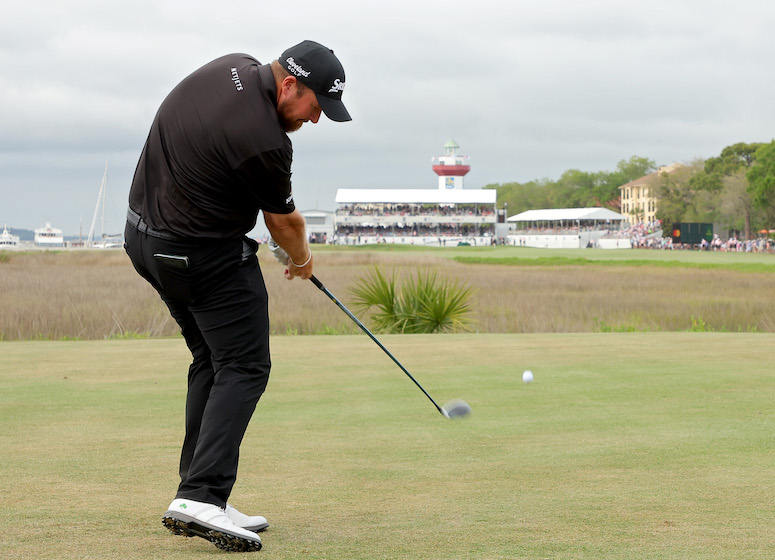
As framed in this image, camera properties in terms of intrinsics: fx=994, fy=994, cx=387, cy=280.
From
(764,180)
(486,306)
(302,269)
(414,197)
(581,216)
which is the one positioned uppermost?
(414,197)

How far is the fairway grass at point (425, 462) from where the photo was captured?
3535 millimetres

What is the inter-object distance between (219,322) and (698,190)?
399ft

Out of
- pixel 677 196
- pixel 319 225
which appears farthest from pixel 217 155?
pixel 319 225

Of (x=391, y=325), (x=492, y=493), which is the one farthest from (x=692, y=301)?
(x=492, y=493)

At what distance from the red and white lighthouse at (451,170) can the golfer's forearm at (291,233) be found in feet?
559

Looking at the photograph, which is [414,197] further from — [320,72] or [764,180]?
[320,72]

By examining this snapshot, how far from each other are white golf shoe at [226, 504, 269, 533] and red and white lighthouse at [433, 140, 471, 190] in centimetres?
17091

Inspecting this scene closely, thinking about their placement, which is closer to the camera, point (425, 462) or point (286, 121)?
point (286, 121)

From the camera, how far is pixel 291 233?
13.0 feet

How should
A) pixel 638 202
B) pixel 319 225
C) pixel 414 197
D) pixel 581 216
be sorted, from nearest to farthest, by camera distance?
pixel 581 216
pixel 414 197
pixel 319 225
pixel 638 202

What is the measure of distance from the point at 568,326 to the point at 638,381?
903 cm

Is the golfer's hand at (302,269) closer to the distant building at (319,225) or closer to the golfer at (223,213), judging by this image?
the golfer at (223,213)

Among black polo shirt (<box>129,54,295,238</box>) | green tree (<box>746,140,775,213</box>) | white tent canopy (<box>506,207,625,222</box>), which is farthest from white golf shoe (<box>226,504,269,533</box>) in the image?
white tent canopy (<box>506,207,625,222</box>)

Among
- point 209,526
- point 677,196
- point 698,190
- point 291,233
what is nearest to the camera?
point 209,526
